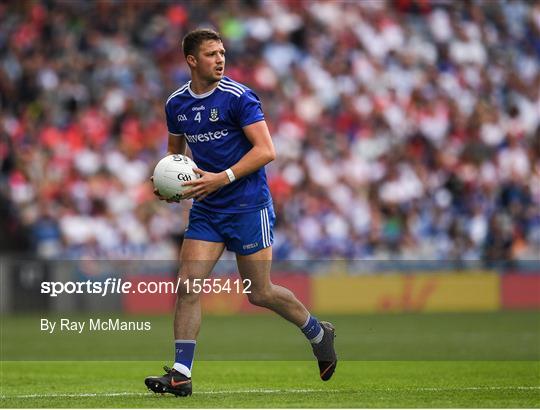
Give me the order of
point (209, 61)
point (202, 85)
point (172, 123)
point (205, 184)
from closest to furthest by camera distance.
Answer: point (205, 184), point (209, 61), point (202, 85), point (172, 123)

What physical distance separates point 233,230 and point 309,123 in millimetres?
15638

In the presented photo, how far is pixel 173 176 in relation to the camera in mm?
9328

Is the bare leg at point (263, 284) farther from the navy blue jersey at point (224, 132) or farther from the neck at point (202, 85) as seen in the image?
the neck at point (202, 85)

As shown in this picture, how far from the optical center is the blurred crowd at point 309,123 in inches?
897

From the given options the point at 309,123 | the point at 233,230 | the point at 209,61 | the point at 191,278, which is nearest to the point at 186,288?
the point at 191,278

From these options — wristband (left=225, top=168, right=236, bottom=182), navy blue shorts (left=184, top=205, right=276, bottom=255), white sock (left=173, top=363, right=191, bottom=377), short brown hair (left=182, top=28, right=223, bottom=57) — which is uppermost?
short brown hair (left=182, top=28, right=223, bottom=57)

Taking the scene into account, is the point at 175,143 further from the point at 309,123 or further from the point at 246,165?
the point at 309,123

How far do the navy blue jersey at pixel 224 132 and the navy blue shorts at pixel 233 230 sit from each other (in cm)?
5

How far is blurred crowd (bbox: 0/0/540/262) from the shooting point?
22781 mm

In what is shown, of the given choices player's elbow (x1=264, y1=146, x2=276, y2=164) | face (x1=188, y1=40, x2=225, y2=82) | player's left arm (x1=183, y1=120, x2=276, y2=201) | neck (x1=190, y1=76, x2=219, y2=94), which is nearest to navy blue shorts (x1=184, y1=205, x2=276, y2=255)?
player's left arm (x1=183, y1=120, x2=276, y2=201)

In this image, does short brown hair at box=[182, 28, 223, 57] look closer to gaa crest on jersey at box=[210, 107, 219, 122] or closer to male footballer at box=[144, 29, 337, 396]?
male footballer at box=[144, 29, 337, 396]

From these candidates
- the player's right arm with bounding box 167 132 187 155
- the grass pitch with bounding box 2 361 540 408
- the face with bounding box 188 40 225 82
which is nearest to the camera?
the grass pitch with bounding box 2 361 540 408

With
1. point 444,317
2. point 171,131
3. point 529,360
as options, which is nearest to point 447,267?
point 444,317

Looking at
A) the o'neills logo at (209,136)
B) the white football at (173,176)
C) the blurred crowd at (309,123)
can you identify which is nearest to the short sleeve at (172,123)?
the o'neills logo at (209,136)
